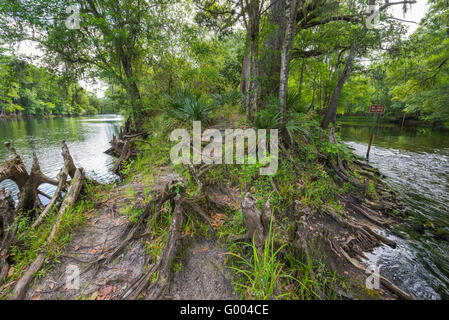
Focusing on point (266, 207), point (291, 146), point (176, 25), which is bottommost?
point (266, 207)

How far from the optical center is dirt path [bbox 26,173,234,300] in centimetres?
187

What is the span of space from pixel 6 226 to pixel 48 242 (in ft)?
1.92

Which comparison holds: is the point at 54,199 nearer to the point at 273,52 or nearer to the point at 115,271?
the point at 115,271

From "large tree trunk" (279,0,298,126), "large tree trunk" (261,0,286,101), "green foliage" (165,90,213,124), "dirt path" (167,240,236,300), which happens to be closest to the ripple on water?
"dirt path" (167,240,236,300)

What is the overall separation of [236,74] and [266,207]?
11486 mm

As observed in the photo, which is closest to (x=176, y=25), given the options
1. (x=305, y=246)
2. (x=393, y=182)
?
(x=305, y=246)

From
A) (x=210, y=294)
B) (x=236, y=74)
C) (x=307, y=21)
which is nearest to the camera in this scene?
(x=210, y=294)

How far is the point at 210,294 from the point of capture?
73.3 inches

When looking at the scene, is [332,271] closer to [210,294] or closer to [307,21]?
[210,294]

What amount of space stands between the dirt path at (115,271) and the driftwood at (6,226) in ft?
1.89

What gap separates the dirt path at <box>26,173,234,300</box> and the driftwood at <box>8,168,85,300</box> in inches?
3.8

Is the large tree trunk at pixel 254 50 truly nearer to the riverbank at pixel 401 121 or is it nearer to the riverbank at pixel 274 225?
the riverbank at pixel 274 225

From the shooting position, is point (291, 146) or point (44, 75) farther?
point (44, 75)
